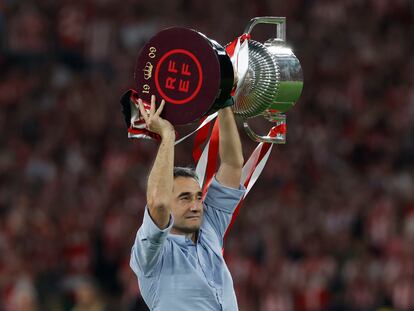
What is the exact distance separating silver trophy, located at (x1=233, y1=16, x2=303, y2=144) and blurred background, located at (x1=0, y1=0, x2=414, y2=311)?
569 centimetres

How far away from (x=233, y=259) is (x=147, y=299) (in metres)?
6.74

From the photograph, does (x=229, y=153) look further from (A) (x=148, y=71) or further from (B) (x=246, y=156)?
(B) (x=246, y=156)

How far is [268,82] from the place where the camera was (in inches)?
238

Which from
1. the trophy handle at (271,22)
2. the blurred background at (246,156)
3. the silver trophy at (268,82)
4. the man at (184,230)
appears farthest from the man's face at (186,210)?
the blurred background at (246,156)

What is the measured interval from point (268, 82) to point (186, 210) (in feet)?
2.31

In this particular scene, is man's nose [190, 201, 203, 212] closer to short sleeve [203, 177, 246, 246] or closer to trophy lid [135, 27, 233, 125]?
short sleeve [203, 177, 246, 246]

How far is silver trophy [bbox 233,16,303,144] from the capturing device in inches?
238

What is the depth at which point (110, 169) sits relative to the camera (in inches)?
576

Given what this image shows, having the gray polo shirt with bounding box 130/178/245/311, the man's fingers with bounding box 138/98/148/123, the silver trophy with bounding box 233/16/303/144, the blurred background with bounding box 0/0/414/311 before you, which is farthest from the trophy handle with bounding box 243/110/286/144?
the blurred background with bounding box 0/0/414/311

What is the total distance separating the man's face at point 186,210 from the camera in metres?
6.09

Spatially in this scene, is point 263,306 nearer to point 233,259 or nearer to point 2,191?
point 233,259

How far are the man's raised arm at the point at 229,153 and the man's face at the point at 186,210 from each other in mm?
342

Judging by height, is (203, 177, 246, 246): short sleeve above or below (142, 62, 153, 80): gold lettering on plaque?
below

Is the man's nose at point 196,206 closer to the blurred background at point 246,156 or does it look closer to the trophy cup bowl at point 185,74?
the trophy cup bowl at point 185,74
